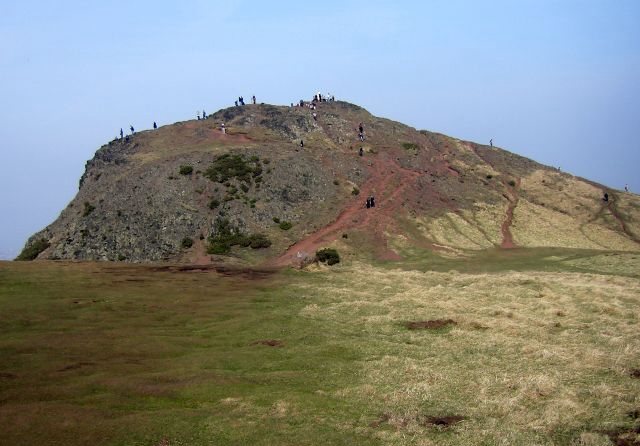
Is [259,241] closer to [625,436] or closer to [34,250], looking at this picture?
[34,250]

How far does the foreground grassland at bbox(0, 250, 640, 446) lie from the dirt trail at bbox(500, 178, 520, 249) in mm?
36844

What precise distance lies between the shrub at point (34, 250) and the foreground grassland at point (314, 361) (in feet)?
115

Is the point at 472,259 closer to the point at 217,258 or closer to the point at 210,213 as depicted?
the point at 217,258

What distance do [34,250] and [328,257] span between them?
54450mm

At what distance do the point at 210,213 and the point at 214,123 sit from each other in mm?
49557

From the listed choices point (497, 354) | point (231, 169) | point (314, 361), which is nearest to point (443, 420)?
point (314, 361)

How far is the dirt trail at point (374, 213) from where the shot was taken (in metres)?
89.5

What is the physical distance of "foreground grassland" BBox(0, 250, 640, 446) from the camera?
2400 centimetres

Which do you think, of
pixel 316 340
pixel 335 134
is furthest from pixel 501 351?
pixel 335 134

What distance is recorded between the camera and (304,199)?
108438mm

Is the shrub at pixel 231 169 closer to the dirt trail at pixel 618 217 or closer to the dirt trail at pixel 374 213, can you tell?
the dirt trail at pixel 374 213

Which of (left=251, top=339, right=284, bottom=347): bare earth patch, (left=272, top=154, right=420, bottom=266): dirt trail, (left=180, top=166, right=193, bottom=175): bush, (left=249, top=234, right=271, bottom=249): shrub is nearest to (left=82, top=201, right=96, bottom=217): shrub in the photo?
(left=180, top=166, right=193, bottom=175): bush

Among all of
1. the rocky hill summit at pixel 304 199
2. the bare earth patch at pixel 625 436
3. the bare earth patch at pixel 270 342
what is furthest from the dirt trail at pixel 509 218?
the bare earth patch at pixel 625 436

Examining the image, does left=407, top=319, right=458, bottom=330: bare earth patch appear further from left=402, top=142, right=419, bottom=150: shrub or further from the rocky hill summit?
left=402, top=142, right=419, bottom=150: shrub
